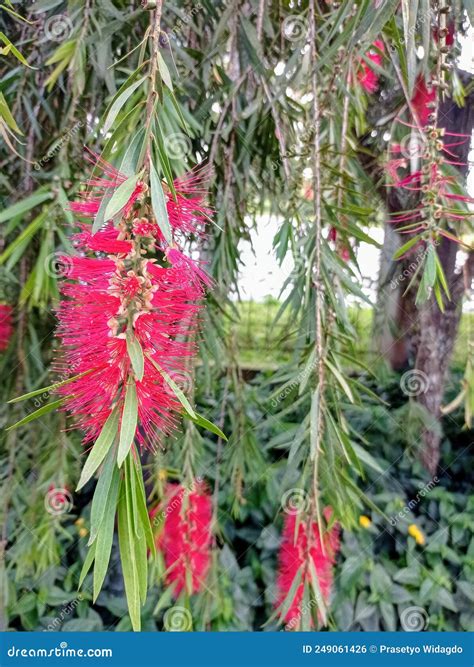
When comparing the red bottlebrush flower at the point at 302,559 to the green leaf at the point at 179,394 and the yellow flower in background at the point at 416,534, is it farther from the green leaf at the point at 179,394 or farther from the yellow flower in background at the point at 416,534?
the yellow flower in background at the point at 416,534

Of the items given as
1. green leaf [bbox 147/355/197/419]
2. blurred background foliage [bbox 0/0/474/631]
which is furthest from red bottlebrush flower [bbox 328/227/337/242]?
green leaf [bbox 147/355/197/419]

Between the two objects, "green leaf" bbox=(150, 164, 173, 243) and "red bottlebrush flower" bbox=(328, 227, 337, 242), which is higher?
"red bottlebrush flower" bbox=(328, 227, 337, 242)

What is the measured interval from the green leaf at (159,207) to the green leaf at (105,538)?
13 centimetres

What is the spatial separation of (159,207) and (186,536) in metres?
0.57

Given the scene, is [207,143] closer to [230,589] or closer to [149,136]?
[149,136]

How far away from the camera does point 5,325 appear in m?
0.76

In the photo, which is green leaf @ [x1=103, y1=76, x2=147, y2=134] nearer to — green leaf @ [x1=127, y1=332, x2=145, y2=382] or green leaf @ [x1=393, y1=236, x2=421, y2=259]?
green leaf @ [x1=127, y1=332, x2=145, y2=382]

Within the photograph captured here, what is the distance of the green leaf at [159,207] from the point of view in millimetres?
289

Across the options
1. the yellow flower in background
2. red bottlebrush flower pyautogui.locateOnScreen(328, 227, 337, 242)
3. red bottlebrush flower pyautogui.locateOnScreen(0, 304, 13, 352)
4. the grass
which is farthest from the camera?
the grass

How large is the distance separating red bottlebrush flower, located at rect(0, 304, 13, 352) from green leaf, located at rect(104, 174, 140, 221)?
0.52 meters

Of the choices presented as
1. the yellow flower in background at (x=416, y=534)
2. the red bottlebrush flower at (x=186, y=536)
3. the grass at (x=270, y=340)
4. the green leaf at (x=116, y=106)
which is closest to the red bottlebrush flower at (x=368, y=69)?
the green leaf at (x=116, y=106)

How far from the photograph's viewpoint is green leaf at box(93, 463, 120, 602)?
0.31 m

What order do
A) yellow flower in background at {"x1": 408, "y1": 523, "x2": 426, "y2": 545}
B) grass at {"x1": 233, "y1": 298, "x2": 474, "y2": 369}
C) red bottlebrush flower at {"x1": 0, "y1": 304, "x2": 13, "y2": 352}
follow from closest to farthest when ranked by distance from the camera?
red bottlebrush flower at {"x1": 0, "y1": 304, "x2": 13, "y2": 352}, yellow flower in background at {"x1": 408, "y1": 523, "x2": 426, "y2": 545}, grass at {"x1": 233, "y1": 298, "x2": 474, "y2": 369}

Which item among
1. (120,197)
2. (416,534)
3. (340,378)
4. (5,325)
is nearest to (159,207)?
(120,197)
